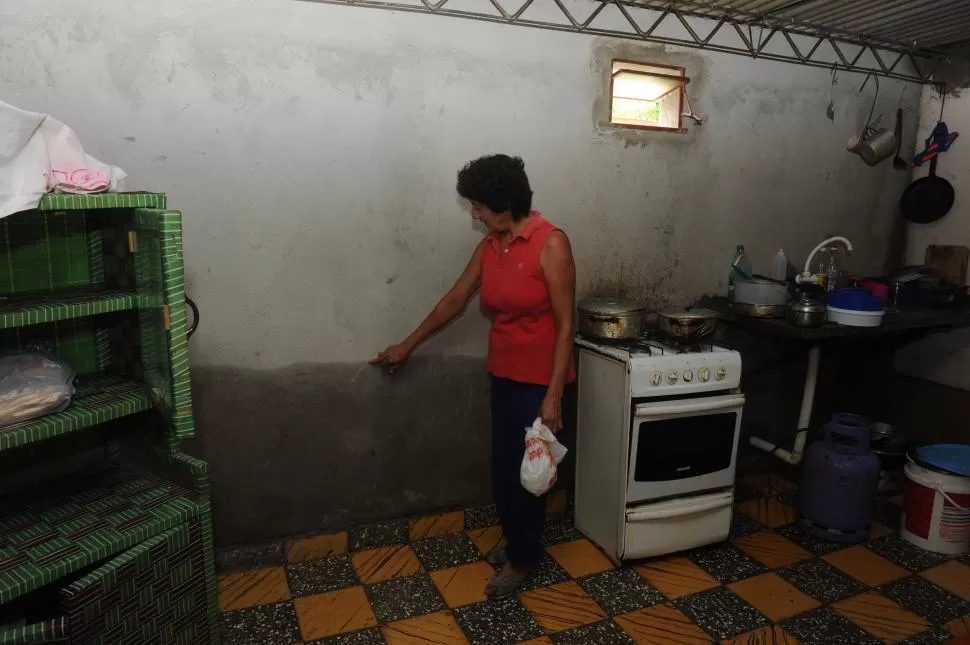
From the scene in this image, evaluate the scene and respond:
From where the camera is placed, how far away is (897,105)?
3779 mm

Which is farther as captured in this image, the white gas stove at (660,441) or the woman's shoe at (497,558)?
the woman's shoe at (497,558)

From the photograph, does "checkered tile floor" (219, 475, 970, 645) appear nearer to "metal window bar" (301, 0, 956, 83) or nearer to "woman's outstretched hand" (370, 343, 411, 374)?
"woman's outstretched hand" (370, 343, 411, 374)

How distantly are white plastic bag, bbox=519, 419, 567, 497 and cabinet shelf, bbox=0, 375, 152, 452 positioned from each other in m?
1.33

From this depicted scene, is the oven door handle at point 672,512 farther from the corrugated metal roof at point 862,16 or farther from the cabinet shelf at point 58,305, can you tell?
the corrugated metal roof at point 862,16

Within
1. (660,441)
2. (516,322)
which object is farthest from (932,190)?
(516,322)

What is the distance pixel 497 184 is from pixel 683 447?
1.41 meters

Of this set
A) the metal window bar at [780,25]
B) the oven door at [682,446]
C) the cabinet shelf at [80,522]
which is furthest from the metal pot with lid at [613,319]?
the cabinet shelf at [80,522]

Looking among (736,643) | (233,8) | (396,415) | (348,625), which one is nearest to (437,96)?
(233,8)

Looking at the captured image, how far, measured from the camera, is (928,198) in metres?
3.80

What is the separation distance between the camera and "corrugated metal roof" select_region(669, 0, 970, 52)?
303 cm

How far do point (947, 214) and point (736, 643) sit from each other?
2.85m

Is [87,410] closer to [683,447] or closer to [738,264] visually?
[683,447]

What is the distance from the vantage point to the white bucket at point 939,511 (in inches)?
117

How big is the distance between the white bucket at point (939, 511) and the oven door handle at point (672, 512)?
955 mm
